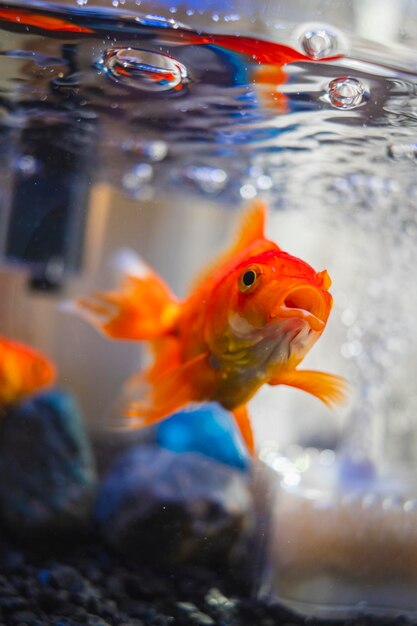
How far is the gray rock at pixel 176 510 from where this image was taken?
2379 mm

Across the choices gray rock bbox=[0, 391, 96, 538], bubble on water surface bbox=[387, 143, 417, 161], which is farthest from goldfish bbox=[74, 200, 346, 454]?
bubble on water surface bbox=[387, 143, 417, 161]

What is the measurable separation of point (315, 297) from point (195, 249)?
3.61 metres

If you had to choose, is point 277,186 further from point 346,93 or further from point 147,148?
point 346,93

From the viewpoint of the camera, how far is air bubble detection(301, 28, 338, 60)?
5.45 feet

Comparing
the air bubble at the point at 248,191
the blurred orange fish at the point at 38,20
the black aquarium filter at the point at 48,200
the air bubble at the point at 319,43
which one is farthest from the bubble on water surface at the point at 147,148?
the air bubble at the point at 319,43

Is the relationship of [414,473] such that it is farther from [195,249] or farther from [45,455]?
[195,249]

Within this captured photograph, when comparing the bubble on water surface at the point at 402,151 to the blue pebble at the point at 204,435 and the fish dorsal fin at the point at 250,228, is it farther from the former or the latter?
the blue pebble at the point at 204,435

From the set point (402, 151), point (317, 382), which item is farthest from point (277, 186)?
point (317, 382)

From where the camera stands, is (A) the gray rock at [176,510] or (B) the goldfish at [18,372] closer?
(A) the gray rock at [176,510]

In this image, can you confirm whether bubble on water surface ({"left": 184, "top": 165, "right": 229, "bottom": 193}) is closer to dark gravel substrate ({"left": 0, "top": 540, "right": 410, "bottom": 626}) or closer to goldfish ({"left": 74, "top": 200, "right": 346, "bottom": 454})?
goldfish ({"left": 74, "top": 200, "right": 346, "bottom": 454})

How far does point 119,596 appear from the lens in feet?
7.00

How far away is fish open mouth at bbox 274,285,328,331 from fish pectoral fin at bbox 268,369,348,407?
0.63ft

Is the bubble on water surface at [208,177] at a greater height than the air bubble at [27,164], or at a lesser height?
greater

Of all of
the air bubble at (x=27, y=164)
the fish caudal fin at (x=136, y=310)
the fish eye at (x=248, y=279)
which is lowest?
the fish eye at (x=248, y=279)
